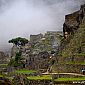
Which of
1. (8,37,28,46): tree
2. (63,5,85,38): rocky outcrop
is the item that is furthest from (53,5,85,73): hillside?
(8,37,28,46): tree

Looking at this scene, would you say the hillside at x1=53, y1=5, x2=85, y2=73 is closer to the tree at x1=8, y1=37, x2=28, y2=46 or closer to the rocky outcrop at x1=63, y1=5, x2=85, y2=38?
the rocky outcrop at x1=63, y1=5, x2=85, y2=38

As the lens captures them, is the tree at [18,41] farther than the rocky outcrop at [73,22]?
Yes

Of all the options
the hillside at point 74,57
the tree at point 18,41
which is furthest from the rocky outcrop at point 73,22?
the tree at point 18,41

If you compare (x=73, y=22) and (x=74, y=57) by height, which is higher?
(x=73, y=22)

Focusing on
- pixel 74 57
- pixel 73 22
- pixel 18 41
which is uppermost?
pixel 73 22

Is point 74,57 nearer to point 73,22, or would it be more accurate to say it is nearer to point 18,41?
Result: point 73,22

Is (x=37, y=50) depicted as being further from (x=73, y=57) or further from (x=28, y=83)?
(x=28, y=83)

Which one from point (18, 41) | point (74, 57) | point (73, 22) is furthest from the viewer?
point (18, 41)

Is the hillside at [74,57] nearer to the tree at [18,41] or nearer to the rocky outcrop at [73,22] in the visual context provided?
the rocky outcrop at [73,22]

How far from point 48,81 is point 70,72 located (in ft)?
28.9

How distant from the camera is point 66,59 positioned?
4209cm

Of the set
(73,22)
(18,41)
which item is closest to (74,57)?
(73,22)

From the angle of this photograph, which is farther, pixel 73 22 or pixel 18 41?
pixel 18 41

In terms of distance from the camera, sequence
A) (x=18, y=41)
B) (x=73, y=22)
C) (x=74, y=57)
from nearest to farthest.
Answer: (x=74, y=57) → (x=73, y=22) → (x=18, y=41)
